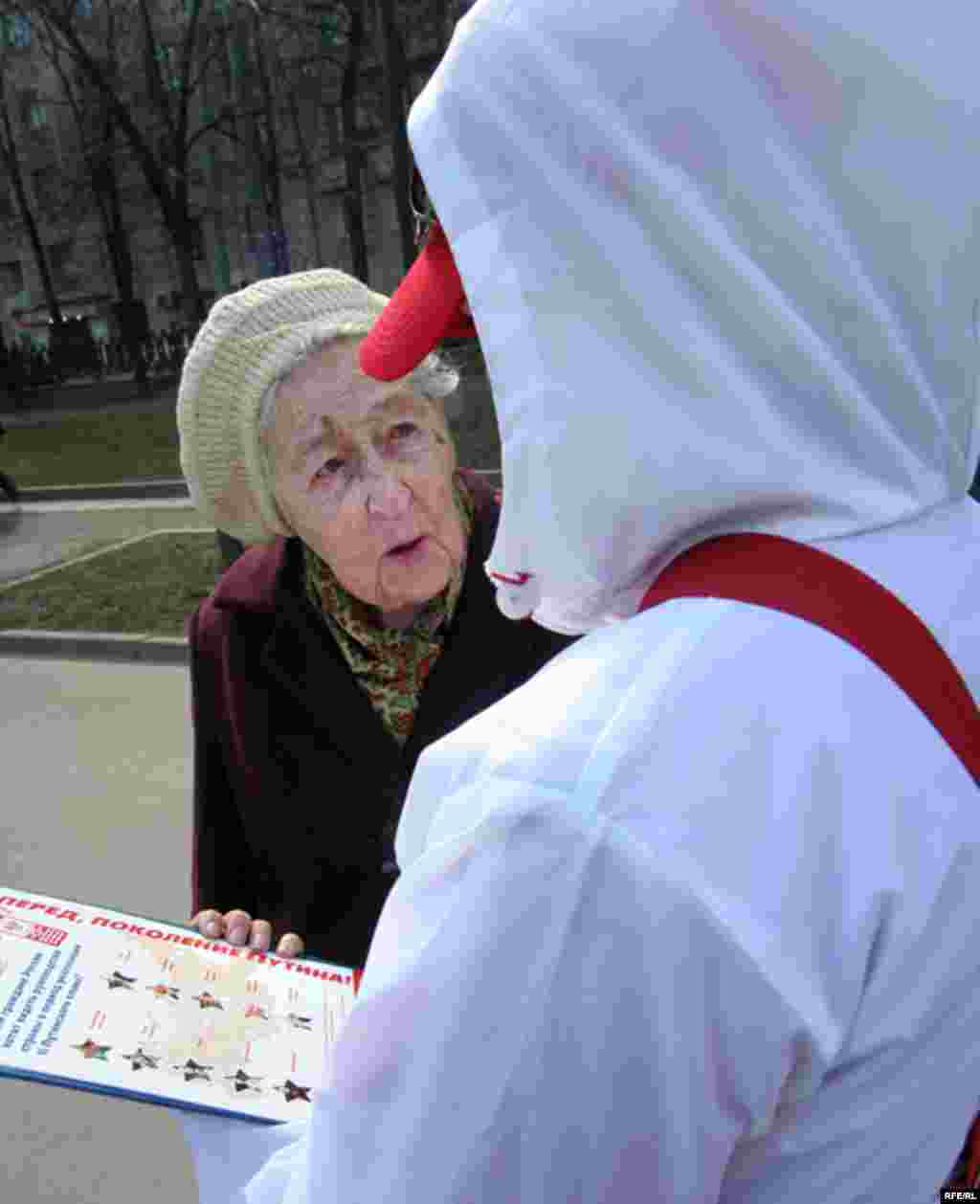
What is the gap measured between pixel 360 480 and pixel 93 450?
A: 15393 millimetres

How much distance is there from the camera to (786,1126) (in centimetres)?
77

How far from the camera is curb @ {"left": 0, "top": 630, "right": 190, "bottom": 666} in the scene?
667 cm

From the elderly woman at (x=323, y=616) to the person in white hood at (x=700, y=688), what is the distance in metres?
0.99

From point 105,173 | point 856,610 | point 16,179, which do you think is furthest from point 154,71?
point 856,610

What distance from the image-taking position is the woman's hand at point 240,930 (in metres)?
1.73

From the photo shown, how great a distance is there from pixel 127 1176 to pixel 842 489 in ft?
9.27

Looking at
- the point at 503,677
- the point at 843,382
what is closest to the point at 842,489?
the point at 843,382

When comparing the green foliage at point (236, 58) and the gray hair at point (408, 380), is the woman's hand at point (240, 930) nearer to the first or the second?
the gray hair at point (408, 380)

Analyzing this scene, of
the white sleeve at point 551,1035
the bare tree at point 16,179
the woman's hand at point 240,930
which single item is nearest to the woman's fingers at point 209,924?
the woman's hand at point 240,930

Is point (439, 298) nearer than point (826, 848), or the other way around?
point (826, 848)

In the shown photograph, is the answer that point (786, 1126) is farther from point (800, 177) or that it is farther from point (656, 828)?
point (800, 177)

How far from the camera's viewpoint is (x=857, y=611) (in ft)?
2.51

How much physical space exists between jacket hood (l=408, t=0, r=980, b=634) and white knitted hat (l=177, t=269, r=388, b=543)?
99cm

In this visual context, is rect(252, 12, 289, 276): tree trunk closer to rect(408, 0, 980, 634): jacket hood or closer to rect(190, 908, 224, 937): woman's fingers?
rect(190, 908, 224, 937): woman's fingers
